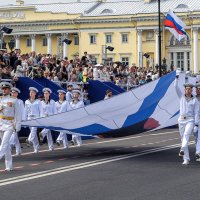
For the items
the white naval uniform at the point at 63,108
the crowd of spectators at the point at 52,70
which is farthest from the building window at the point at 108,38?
the white naval uniform at the point at 63,108

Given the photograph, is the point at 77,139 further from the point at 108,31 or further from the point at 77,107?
the point at 108,31

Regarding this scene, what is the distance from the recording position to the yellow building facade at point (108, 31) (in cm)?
10531

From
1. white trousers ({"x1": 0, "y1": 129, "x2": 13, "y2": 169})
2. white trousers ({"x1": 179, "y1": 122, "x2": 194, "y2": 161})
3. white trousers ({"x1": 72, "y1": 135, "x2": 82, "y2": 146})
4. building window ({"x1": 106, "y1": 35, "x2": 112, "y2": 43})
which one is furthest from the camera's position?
building window ({"x1": 106, "y1": 35, "x2": 112, "y2": 43})

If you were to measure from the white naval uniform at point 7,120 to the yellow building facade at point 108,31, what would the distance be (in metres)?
85.5

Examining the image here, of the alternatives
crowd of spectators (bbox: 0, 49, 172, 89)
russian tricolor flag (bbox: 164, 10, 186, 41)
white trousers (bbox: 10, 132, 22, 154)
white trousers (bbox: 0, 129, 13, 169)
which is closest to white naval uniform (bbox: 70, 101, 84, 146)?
white trousers (bbox: 10, 132, 22, 154)

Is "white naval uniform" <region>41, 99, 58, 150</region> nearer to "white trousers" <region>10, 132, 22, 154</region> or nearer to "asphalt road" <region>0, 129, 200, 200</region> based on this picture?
"asphalt road" <region>0, 129, 200, 200</region>

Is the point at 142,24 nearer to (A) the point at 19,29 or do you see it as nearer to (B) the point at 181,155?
(A) the point at 19,29

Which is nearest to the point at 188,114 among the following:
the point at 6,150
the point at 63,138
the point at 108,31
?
the point at 6,150

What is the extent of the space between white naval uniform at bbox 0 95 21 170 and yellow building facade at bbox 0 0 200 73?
85.5m

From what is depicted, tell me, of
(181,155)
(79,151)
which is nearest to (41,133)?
(79,151)

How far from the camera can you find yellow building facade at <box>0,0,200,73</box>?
105m

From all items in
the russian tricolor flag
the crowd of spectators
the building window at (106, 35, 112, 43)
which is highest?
the building window at (106, 35, 112, 43)

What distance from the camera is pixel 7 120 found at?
1875 cm

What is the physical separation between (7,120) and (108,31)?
91152mm
